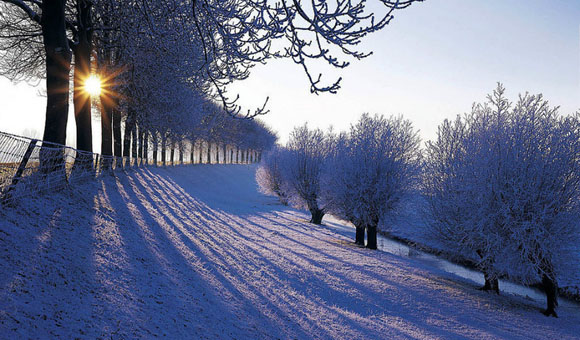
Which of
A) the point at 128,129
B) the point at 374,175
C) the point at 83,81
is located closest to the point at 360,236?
the point at 374,175

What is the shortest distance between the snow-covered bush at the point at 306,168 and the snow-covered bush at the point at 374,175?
600 cm

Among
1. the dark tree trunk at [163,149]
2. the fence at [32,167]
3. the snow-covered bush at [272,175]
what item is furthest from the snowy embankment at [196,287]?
the snow-covered bush at [272,175]

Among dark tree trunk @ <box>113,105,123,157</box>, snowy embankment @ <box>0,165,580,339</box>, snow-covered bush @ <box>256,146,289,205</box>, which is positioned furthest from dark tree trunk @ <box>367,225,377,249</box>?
dark tree trunk @ <box>113,105,123,157</box>

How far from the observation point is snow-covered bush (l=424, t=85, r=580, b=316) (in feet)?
37.4

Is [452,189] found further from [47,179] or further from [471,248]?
[47,179]

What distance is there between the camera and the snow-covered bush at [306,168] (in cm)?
2791

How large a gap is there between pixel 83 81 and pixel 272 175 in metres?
25.5

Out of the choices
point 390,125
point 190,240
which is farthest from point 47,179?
point 390,125

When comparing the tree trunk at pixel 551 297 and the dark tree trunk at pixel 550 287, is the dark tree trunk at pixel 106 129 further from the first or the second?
the tree trunk at pixel 551 297

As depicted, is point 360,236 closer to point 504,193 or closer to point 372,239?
point 372,239

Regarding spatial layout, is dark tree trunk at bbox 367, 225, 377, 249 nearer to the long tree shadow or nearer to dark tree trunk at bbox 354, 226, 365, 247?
dark tree trunk at bbox 354, 226, 365, 247

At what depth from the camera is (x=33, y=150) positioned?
7.40 metres

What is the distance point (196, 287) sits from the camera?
7.39 metres

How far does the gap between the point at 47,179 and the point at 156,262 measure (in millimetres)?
3567
